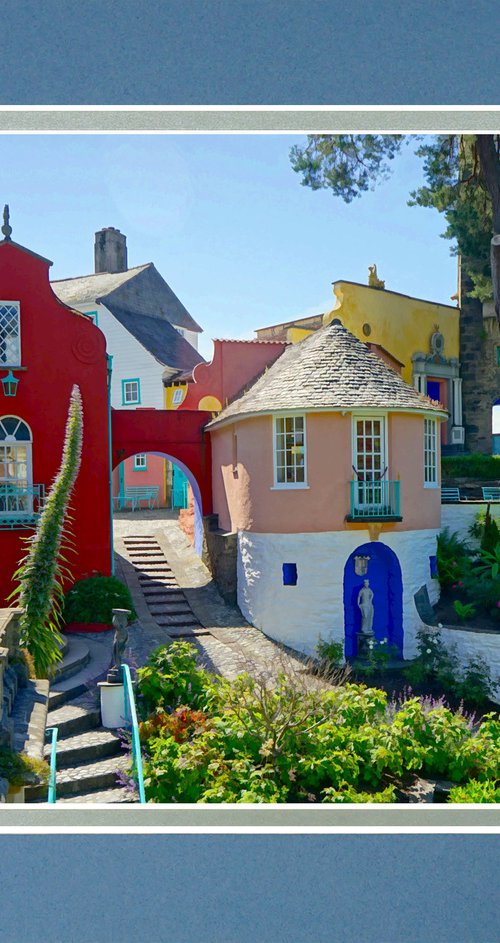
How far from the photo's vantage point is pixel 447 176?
6145 millimetres

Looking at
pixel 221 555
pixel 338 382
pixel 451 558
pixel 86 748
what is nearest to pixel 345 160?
pixel 338 382

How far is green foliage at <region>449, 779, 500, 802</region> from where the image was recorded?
5.01 meters

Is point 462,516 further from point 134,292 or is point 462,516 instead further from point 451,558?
point 134,292

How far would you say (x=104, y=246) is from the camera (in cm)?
633

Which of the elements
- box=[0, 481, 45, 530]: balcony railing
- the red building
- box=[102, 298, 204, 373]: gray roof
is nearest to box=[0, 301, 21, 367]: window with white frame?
the red building

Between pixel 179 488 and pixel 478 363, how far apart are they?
13.1ft

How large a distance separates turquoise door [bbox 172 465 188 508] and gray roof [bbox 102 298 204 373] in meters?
1.60

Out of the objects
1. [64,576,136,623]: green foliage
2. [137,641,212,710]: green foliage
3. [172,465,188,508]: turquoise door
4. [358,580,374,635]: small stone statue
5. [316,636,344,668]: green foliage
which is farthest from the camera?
[172,465,188,508]: turquoise door

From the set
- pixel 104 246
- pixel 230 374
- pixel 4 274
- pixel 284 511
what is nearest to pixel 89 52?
pixel 104 246

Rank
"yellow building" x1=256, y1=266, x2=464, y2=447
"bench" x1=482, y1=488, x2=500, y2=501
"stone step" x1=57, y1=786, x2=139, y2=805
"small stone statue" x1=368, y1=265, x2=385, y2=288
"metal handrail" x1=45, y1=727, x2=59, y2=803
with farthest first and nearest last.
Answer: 1. "bench" x1=482, y1=488, x2=500, y2=501
2. "yellow building" x1=256, y1=266, x2=464, y2=447
3. "small stone statue" x1=368, y1=265, x2=385, y2=288
4. "stone step" x1=57, y1=786, x2=139, y2=805
5. "metal handrail" x1=45, y1=727, x2=59, y2=803

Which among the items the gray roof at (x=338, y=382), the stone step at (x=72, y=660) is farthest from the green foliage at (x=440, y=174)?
the stone step at (x=72, y=660)

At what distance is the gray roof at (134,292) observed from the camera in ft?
21.5

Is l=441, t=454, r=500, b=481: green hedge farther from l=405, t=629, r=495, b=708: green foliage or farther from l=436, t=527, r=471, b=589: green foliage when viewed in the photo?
l=405, t=629, r=495, b=708: green foliage

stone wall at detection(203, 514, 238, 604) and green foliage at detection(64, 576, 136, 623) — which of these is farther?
stone wall at detection(203, 514, 238, 604)
